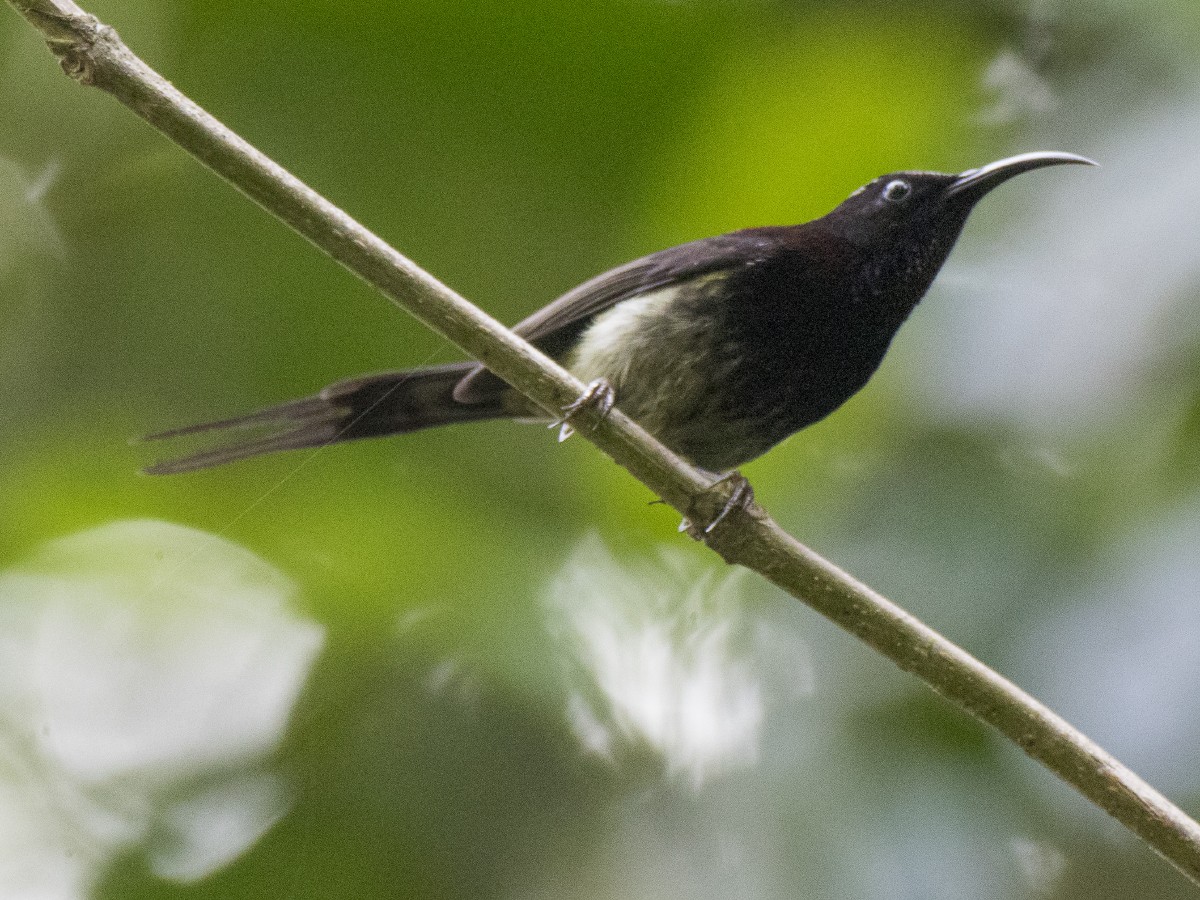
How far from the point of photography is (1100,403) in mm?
3266

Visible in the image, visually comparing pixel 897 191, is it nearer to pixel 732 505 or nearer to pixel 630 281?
pixel 630 281

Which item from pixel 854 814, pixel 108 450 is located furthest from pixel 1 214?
pixel 854 814

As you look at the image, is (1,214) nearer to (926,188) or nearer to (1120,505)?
(926,188)

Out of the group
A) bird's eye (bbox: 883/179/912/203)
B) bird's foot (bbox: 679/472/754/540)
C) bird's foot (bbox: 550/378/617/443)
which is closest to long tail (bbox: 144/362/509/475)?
bird's foot (bbox: 550/378/617/443)

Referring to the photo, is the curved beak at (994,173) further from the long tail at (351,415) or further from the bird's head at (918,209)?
the long tail at (351,415)

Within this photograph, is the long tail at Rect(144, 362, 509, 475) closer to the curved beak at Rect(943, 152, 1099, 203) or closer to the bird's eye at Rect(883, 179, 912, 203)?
the bird's eye at Rect(883, 179, 912, 203)

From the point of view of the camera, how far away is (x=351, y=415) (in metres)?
3.07

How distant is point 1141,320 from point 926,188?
2.54 ft

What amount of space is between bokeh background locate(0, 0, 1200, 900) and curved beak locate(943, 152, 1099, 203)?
42cm

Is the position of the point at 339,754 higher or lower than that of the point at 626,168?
lower

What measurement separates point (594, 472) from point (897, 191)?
42.9 inches

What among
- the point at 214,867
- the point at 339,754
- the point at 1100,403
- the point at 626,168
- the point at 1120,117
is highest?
the point at 1120,117

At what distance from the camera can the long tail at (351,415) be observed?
284 centimetres

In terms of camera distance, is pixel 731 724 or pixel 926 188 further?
pixel 731 724
